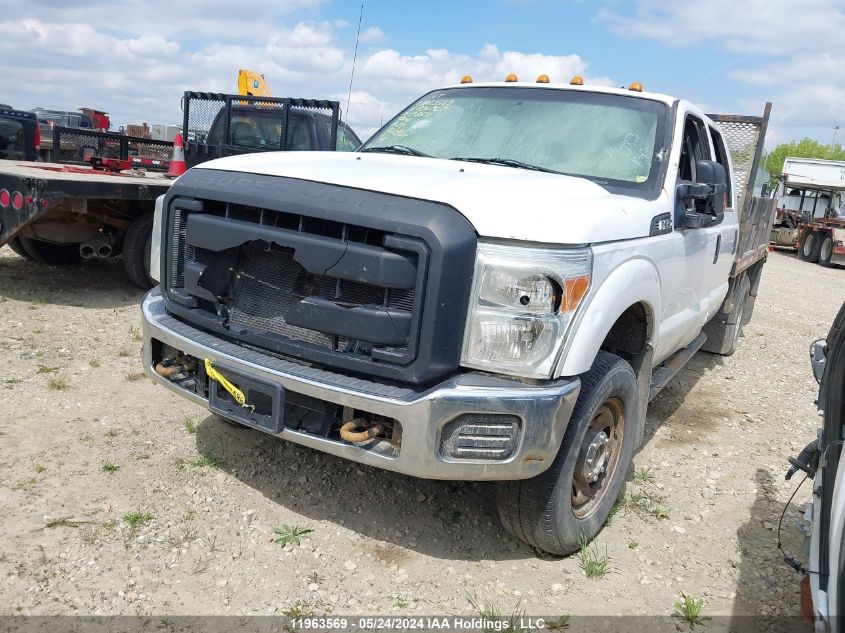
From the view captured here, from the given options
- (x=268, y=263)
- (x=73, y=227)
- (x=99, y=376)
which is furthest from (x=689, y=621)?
(x=73, y=227)

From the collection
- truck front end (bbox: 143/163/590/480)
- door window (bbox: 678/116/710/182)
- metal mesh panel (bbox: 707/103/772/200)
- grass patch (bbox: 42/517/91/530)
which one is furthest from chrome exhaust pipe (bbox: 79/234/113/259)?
metal mesh panel (bbox: 707/103/772/200)

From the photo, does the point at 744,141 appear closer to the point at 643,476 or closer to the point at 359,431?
the point at 643,476

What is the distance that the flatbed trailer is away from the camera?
592 cm

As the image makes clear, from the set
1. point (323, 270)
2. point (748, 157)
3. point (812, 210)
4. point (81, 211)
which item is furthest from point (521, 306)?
point (812, 210)

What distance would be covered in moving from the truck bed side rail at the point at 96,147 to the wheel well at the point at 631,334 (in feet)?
25.1

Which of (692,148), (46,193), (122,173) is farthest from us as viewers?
(122,173)

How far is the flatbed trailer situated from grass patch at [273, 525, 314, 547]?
410 centimetres

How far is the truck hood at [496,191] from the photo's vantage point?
2598 mm

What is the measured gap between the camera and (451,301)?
8.38ft

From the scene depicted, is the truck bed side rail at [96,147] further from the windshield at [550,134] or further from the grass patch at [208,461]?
the grass patch at [208,461]

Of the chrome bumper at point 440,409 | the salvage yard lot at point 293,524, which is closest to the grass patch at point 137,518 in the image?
the salvage yard lot at point 293,524

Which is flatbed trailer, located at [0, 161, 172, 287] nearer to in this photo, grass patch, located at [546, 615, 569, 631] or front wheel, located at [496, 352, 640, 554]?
front wheel, located at [496, 352, 640, 554]

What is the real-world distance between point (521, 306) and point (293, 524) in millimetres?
1576

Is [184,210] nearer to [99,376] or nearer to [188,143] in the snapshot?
[99,376]
